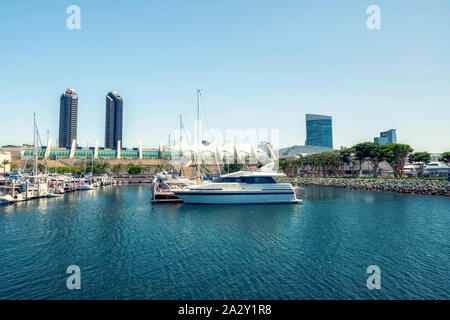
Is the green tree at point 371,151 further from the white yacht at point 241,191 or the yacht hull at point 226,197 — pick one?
the yacht hull at point 226,197

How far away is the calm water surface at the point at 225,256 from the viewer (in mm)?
15852

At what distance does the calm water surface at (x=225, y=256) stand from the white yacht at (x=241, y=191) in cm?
1178

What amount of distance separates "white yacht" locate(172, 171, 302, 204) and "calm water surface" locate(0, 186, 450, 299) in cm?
1178

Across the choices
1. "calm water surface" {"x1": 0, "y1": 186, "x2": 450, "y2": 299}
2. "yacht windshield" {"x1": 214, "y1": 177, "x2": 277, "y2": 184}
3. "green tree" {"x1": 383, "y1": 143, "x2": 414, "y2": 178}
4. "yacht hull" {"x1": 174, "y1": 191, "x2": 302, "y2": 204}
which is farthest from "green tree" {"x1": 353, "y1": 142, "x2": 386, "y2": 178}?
"yacht windshield" {"x1": 214, "y1": 177, "x2": 277, "y2": 184}

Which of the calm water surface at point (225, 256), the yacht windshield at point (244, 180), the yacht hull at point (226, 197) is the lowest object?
the calm water surface at point (225, 256)

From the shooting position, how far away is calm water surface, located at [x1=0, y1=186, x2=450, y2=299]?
52.0 ft

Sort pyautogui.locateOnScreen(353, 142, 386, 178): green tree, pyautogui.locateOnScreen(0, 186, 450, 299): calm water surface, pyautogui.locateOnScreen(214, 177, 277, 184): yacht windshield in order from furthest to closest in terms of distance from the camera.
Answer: pyautogui.locateOnScreen(353, 142, 386, 178): green tree, pyautogui.locateOnScreen(214, 177, 277, 184): yacht windshield, pyautogui.locateOnScreen(0, 186, 450, 299): calm water surface

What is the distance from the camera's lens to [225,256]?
21.7 m

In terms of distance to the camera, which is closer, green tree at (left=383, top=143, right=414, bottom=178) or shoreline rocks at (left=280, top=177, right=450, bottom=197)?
shoreline rocks at (left=280, top=177, right=450, bottom=197)

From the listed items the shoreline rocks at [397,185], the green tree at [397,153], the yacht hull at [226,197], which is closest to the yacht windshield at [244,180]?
the yacht hull at [226,197]

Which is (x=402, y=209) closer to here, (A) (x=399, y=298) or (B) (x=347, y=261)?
(B) (x=347, y=261)

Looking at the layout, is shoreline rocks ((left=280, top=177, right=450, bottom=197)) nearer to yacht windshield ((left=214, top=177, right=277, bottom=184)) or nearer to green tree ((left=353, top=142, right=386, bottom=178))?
green tree ((left=353, top=142, right=386, bottom=178))

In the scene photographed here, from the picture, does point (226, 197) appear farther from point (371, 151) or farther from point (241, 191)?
point (371, 151)

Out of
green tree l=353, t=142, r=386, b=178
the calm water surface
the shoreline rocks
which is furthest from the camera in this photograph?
green tree l=353, t=142, r=386, b=178
